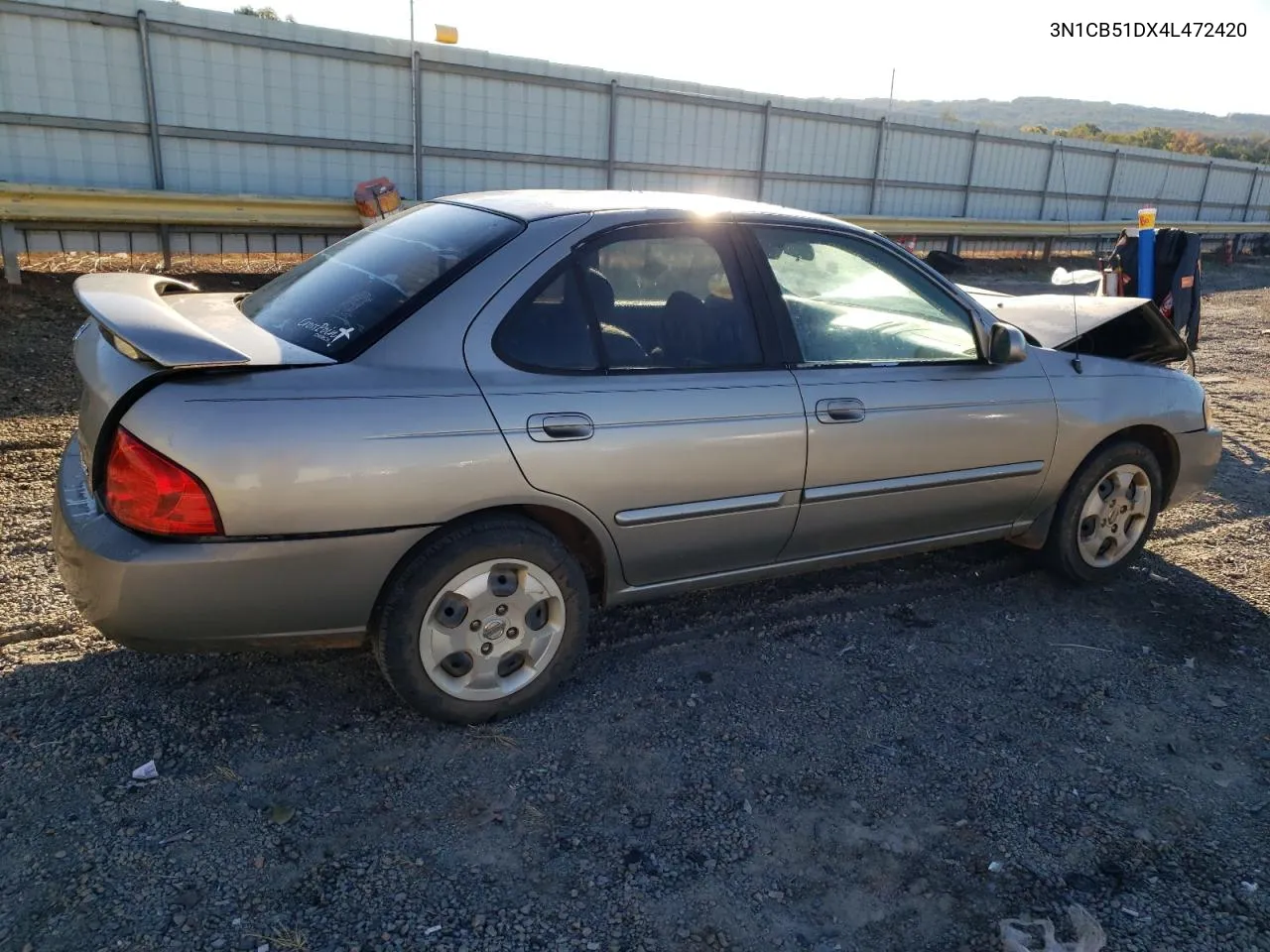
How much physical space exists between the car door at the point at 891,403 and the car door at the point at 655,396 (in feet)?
0.48

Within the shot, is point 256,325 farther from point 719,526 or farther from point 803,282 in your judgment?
point 803,282

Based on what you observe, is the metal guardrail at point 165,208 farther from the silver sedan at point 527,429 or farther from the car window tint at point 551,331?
the car window tint at point 551,331

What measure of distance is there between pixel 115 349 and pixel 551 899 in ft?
6.92

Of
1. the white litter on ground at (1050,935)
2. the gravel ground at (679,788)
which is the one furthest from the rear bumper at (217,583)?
the white litter on ground at (1050,935)

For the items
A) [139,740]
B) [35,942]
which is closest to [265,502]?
[139,740]

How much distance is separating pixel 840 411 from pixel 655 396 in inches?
31.5

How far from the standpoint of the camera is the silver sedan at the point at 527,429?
2.68 meters

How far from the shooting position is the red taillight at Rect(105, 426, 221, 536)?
2.60 meters

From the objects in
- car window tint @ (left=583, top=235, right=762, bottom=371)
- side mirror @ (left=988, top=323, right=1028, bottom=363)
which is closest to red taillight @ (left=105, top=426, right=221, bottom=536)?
car window tint @ (left=583, top=235, right=762, bottom=371)

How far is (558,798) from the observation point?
2.88 meters

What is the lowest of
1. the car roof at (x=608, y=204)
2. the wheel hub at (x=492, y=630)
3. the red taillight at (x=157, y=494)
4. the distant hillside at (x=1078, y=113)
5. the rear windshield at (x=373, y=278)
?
the wheel hub at (x=492, y=630)

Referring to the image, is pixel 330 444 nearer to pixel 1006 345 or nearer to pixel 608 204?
pixel 608 204

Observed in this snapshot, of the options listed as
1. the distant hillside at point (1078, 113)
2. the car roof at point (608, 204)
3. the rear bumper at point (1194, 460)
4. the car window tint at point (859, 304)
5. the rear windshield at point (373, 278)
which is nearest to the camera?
the rear windshield at point (373, 278)

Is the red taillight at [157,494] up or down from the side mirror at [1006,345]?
down
